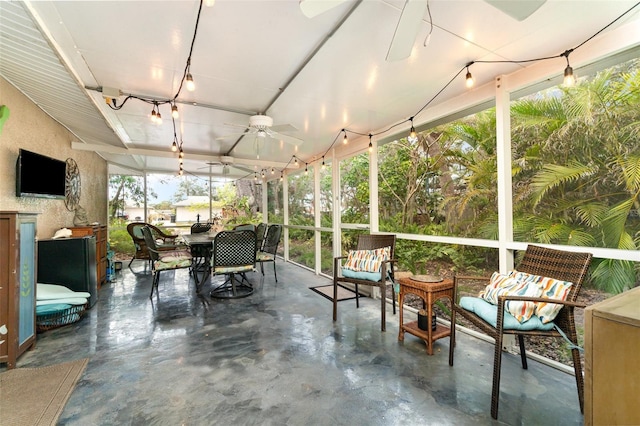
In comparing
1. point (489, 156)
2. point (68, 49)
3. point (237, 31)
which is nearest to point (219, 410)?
point (237, 31)

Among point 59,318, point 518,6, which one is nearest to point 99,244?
point 59,318

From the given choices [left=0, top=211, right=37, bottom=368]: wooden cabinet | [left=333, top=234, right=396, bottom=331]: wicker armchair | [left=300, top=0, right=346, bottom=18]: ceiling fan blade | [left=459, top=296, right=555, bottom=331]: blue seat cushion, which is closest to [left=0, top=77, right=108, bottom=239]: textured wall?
[left=0, top=211, right=37, bottom=368]: wooden cabinet

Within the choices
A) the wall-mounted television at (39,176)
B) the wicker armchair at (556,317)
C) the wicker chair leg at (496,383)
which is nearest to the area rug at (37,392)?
the wall-mounted television at (39,176)

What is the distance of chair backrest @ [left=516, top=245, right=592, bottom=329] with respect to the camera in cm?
167

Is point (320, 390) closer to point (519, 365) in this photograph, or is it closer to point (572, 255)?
point (519, 365)

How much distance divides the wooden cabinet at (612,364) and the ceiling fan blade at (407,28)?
59.8 inches

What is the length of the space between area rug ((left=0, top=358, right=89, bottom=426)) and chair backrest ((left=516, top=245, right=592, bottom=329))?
3124mm

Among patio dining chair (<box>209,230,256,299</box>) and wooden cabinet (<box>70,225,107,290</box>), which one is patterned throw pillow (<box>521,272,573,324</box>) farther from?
wooden cabinet (<box>70,225,107,290</box>)

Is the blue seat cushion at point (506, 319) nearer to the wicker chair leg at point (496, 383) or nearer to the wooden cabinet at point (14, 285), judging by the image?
the wicker chair leg at point (496, 383)

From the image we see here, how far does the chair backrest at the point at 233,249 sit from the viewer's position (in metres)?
3.53

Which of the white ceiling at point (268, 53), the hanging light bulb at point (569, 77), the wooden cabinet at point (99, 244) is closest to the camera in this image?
the white ceiling at point (268, 53)

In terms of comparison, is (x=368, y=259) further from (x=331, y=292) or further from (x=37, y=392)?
(x=37, y=392)

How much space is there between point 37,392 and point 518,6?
138 inches

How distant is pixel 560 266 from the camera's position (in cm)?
183
